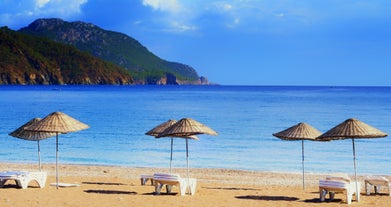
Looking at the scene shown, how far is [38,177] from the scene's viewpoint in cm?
1596

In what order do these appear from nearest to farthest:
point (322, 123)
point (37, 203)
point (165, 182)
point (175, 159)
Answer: point (37, 203)
point (165, 182)
point (175, 159)
point (322, 123)

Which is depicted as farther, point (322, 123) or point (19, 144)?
point (322, 123)

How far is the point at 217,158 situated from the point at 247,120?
2468 cm

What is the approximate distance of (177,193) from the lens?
50.8 feet

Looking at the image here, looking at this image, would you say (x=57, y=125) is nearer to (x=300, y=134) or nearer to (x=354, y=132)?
(x=300, y=134)

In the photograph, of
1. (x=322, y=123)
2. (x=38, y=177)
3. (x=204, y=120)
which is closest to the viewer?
(x=38, y=177)

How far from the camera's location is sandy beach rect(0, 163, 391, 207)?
45.9 feet

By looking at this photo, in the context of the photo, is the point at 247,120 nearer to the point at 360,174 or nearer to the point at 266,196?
the point at 360,174

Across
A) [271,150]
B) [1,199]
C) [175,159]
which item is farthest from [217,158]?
[1,199]

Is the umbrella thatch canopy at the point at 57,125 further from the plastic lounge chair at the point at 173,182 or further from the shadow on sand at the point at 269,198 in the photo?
the shadow on sand at the point at 269,198

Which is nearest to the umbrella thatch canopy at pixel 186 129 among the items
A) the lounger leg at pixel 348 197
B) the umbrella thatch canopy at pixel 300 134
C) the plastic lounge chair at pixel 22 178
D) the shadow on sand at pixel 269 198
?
the shadow on sand at pixel 269 198

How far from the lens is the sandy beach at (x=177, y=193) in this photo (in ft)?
45.9

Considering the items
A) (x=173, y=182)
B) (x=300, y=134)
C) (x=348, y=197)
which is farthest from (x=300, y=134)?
(x=173, y=182)

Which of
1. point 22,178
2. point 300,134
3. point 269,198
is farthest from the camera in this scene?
→ point 300,134
